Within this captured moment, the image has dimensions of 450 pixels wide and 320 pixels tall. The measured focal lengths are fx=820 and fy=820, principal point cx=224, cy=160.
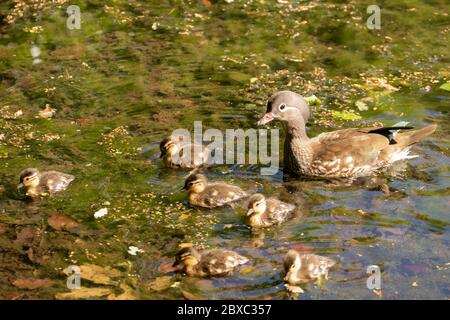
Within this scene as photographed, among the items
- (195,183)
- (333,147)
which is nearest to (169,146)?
(195,183)

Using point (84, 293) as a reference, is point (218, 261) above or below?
above

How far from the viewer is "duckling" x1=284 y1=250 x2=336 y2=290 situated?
6.37 metres

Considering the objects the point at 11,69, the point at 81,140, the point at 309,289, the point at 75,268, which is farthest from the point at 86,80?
the point at 309,289

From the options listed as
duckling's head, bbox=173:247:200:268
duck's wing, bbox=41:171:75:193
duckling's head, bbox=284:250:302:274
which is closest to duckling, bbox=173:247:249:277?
duckling's head, bbox=173:247:200:268

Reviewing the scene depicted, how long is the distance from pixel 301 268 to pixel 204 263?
31.0 inches

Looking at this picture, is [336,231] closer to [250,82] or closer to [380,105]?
[380,105]

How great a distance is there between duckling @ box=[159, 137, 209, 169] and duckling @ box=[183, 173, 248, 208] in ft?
2.18

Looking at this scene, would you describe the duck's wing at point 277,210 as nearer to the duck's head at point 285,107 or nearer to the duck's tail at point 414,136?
the duck's head at point 285,107

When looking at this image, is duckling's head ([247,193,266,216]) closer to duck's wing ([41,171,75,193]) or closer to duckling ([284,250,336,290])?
duckling ([284,250,336,290])

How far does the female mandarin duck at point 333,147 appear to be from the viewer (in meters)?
8.41

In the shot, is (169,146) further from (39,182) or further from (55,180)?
(39,182)

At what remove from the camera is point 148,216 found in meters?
7.57

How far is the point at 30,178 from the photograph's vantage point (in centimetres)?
784

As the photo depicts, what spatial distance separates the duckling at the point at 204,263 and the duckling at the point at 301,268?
0.48 metres
